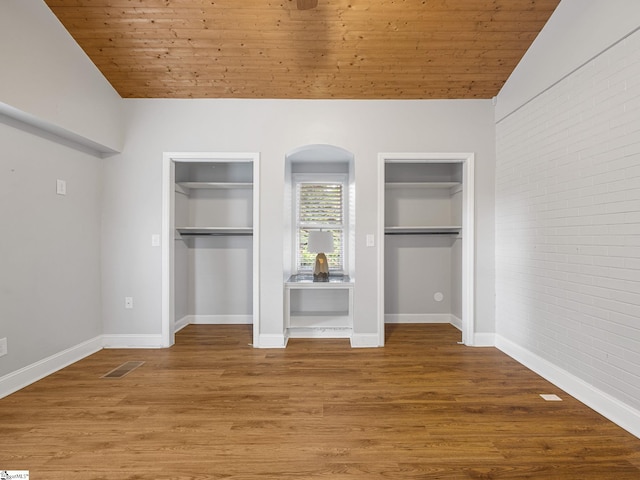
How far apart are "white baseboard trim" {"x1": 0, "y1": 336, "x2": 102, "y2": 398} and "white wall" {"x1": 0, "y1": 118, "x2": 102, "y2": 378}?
0.03 m

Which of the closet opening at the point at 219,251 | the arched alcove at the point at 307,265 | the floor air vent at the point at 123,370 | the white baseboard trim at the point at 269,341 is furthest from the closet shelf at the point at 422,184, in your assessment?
the floor air vent at the point at 123,370

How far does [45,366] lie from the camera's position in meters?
2.97

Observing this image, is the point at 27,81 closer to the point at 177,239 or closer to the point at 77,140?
the point at 77,140

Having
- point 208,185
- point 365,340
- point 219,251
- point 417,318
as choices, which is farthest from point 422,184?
point 219,251

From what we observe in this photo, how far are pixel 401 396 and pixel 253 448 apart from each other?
3.86 ft

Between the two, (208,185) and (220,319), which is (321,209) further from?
(220,319)

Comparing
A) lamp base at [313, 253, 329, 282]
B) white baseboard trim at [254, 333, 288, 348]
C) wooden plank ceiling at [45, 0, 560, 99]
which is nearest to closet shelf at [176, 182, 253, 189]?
wooden plank ceiling at [45, 0, 560, 99]

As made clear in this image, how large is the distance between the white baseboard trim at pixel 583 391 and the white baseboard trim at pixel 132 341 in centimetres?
370

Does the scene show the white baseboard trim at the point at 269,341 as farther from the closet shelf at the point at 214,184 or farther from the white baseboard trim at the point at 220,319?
the closet shelf at the point at 214,184

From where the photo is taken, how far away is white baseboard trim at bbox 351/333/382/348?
374cm

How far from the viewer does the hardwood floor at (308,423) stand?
5.92 ft

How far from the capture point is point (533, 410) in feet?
7.84

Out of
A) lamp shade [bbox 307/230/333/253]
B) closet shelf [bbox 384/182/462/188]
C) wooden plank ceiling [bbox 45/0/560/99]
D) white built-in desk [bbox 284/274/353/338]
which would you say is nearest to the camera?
wooden plank ceiling [bbox 45/0/560/99]

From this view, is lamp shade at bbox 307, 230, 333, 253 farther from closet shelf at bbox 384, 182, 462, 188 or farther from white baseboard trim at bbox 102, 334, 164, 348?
white baseboard trim at bbox 102, 334, 164, 348
